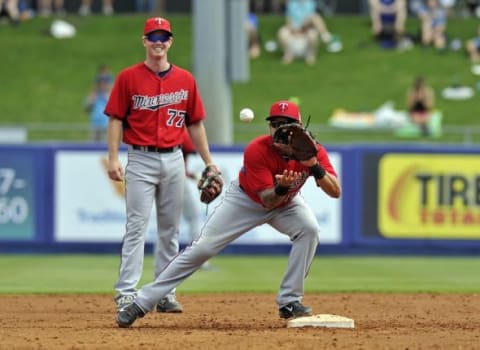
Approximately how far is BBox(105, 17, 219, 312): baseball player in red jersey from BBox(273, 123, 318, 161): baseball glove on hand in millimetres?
1492

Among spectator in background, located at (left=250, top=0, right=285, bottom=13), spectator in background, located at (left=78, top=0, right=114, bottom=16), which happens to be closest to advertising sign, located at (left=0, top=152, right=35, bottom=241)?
spectator in background, located at (left=78, top=0, right=114, bottom=16)

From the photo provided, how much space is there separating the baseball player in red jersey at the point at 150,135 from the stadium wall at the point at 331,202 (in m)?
6.70

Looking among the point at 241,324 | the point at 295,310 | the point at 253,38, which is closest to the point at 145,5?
the point at 253,38

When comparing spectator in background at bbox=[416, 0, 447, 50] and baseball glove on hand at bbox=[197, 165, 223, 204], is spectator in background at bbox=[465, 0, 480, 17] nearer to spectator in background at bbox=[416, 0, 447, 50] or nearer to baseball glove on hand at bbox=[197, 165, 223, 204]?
spectator in background at bbox=[416, 0, 447, 50]

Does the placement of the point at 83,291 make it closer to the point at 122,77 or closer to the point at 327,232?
the point at 122,77

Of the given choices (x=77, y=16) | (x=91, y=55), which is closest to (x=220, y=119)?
(x=91, y=55)

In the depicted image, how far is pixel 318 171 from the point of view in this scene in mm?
8562

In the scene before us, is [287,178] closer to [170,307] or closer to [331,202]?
[170,307]

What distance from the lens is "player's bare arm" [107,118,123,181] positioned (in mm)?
9766

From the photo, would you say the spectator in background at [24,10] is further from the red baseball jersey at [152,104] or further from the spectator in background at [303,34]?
the red baseball jersey at [152,104]

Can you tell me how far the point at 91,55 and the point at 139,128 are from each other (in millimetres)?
19907

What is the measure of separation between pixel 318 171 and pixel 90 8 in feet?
80.8

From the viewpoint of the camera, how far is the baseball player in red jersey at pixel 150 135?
9789 millimetres

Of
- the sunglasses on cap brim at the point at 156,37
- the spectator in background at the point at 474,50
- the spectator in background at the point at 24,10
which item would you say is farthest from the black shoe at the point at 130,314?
the spectator in background at the point at 24,10
